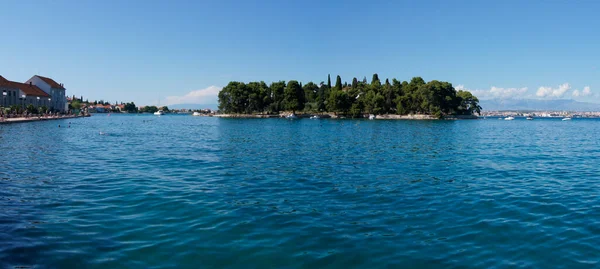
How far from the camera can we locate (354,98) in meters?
165

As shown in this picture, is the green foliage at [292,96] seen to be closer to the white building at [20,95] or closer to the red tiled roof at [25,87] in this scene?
the white building at [20,95]

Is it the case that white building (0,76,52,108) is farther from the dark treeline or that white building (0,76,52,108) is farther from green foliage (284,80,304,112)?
green foliage (284,80,304,112)

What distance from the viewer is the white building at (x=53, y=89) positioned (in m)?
132

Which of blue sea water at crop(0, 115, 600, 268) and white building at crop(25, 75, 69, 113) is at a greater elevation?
white building at crop(25, 75, 69, 113)

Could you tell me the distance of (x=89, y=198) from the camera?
542 inches

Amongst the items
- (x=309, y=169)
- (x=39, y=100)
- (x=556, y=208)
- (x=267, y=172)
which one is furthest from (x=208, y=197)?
(x=39, y=100)

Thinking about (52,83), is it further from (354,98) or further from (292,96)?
(354,98)

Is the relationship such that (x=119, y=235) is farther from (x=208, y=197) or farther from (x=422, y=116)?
(x=422, y=116)

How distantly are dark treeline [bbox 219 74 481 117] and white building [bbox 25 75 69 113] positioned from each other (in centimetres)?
6432

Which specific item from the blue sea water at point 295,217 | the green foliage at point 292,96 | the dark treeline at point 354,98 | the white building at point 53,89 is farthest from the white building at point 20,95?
the blue sea water at point 295,217

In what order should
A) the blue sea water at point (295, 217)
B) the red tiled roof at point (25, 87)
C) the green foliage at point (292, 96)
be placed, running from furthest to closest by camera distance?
the green foliage at point (292, 96), the red tiled roof at point (25, 87), the blue sea water at point (295, 217)

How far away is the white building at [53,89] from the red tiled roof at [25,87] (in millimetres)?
4129

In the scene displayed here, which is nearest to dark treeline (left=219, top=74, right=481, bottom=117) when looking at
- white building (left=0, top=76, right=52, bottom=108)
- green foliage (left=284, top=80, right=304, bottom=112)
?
green foliage (left=284, top=80, right=304, bottom=112)

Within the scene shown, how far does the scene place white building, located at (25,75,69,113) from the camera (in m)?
132
